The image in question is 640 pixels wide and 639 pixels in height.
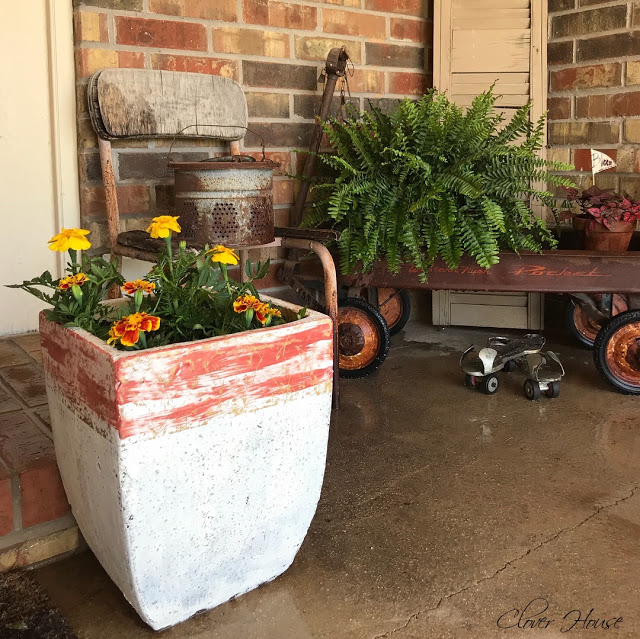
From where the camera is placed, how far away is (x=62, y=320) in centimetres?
145

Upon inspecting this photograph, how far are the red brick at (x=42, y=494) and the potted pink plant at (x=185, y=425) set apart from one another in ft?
0.26

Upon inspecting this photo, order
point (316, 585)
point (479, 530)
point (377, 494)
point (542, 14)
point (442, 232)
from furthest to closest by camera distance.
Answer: point (542, 14) → point (442, 232) → point (377, 494) → point (479, 530) → point (316, 585)

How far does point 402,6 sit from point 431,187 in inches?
46.2

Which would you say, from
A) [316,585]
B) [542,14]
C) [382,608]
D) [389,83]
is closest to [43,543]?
[316,585]

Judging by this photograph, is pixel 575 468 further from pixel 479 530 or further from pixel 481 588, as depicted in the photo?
pixel 481 588

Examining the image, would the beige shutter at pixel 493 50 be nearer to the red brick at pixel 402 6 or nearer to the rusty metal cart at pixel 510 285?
the red brick at pixel 402 6

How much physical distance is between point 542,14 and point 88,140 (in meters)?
2.01

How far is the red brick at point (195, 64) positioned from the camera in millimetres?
2689

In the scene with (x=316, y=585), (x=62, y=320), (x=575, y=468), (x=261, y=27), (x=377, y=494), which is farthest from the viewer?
(x=261, y=27)

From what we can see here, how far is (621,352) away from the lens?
2689mm

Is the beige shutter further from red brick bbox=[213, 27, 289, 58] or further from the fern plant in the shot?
red brick bbox=[213, 27, 289, 58]

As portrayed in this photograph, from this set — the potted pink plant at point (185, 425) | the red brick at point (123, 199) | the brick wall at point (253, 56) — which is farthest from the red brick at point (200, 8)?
the potted pink plant at point (185, 425)

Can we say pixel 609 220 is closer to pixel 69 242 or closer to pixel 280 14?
pixel 280 14

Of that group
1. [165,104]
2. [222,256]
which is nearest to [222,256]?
[222,256]
